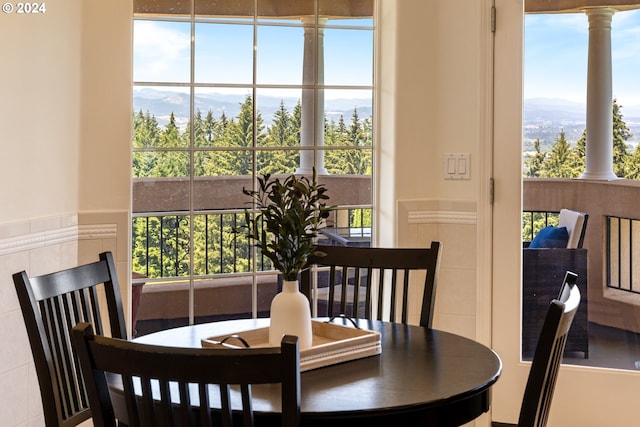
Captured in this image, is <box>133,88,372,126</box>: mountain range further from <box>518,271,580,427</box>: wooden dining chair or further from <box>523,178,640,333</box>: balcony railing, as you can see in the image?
<box>518,271,580,427</box>: wooden dining chair

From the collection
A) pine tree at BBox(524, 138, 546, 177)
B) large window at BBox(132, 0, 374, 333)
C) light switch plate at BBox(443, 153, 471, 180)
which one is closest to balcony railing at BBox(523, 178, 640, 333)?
pine tree at BBox(524, 138, 546, 177)

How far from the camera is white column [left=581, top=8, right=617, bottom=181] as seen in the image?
328cm

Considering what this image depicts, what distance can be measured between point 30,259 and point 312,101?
150 cm

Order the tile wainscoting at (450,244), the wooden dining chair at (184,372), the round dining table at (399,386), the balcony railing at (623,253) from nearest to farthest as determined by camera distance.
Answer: the wooden dining chair at (184,372), the round dining table at (399,386), the balcony railing at (623,253), the tile wainscoting at (450,244)

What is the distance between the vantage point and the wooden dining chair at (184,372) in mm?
1242

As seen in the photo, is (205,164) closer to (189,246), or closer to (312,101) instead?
(189,246)

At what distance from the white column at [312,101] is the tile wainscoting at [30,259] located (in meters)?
0.94

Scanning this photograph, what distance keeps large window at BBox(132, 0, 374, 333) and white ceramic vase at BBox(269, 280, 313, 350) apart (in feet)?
4.99

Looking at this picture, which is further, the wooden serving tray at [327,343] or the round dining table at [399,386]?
the wooden serving tray at [327,343]

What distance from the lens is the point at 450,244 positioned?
3.52 metres

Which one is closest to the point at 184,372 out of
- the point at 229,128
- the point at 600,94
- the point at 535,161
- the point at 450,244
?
the point at 229,128

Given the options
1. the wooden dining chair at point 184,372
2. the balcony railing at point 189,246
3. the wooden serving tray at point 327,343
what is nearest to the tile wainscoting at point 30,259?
the balcony railing at point 189,246

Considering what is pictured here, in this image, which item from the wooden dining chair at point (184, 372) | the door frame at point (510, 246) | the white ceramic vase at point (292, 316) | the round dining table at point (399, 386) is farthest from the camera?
the door frame at point (510, 246)

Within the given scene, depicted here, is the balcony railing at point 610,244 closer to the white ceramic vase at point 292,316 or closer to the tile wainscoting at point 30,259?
the white ceramic vase at point 292,316
